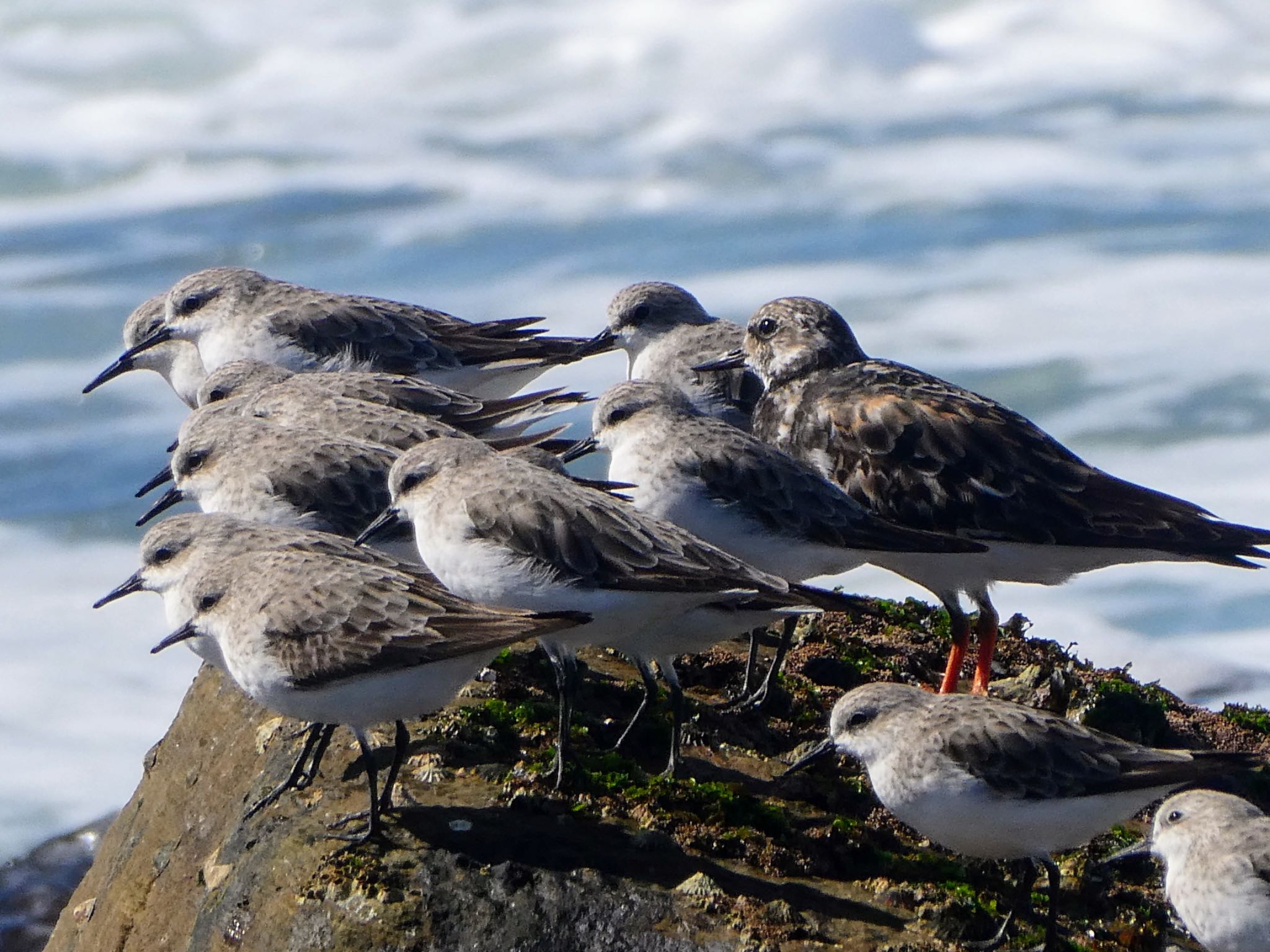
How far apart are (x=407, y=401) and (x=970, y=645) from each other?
3.98 meters

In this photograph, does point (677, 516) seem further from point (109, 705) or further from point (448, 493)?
point (109, 705)

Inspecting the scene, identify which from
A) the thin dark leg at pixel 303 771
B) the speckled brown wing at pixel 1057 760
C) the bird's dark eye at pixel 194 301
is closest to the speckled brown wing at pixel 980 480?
the speckled brown wing at pixel 1057 760

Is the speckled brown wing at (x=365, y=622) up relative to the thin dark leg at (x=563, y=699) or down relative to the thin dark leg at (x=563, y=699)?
up

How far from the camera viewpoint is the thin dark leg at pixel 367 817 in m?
7.04

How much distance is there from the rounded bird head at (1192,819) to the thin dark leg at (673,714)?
87.7 inches

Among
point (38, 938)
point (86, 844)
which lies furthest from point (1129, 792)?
point (86, 844)

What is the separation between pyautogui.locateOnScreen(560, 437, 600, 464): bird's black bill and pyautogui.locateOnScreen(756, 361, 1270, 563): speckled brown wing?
131cm

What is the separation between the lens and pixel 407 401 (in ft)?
34.8

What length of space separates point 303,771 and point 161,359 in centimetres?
599

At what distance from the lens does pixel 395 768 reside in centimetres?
734

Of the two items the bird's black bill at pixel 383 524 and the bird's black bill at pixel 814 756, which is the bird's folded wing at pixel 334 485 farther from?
the bird's black bill at pixel 814 756

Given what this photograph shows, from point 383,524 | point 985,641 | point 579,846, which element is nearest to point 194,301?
point 383,524

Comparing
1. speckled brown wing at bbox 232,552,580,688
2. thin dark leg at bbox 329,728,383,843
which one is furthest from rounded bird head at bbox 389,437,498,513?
thin dark leg at bbox 329,728,383,843

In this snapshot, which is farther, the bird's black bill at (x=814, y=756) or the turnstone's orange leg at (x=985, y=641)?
the turnstone's orange leg at (x=985, y=641)
